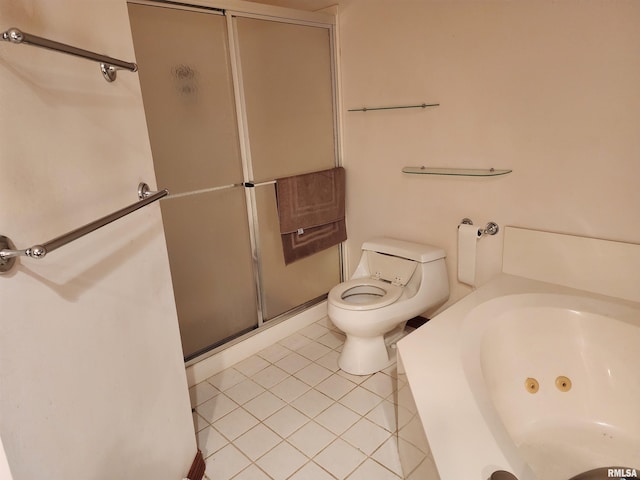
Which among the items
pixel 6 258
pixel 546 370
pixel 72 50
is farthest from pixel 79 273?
pixel 546 370

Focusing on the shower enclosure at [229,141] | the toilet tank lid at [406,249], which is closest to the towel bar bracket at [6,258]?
the shower enclosure at [229,141]

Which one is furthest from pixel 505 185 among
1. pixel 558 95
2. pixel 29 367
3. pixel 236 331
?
pixel 29 367

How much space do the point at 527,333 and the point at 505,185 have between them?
72cm

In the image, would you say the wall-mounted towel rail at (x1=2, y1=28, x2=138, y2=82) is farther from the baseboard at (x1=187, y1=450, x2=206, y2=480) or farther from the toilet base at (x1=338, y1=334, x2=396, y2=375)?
the toilet base at (x1=338, y1=334, x2=396, y2=375)

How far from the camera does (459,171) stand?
2.13 m

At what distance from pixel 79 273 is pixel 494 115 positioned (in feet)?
5.99

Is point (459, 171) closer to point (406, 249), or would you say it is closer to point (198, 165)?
point (406, 249)

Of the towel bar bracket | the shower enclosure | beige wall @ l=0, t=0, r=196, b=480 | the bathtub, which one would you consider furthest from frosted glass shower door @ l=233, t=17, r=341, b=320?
the towel bar bracket

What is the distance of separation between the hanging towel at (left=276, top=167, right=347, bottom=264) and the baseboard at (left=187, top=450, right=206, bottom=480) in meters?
1.14

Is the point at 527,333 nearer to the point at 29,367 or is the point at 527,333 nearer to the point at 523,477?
the point at 523,477

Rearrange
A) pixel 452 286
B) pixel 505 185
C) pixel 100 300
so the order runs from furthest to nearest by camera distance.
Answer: pixel 452 286, pixel 505 185, pixel 100 300

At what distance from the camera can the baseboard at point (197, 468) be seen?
1.54 meters

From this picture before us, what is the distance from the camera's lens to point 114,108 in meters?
1.12

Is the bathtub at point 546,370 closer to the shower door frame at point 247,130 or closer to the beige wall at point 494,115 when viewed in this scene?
the beige wall at point 494,115
